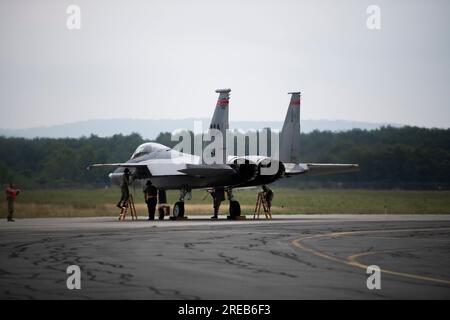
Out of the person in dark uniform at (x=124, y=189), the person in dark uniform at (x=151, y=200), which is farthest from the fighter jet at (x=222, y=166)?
the person in dark uniform at (x=151, y=200)

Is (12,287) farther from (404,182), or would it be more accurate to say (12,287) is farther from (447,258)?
(404,182)

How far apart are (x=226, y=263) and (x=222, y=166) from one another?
21.0 meters

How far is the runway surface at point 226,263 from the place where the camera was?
43.3ft

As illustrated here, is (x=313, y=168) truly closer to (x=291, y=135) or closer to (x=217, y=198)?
(x=291, y=135)

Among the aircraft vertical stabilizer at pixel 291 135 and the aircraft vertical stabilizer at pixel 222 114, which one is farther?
the aircraft vertical stabilizer at pixel 291 135

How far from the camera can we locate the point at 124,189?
4047cm

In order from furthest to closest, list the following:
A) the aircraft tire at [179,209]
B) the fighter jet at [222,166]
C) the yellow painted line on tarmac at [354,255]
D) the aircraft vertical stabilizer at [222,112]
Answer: the aircraft tire at [179,209], the aircraft vertical stabilizer at [222,112], the fighter jet at [222,166], the yellow painted line on tarmac at [354,255]

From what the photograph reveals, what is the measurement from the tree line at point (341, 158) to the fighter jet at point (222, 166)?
44557 mm

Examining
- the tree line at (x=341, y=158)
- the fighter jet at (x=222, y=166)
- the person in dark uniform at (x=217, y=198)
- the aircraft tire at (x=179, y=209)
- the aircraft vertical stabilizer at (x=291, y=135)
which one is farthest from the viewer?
the tree line at (x=341, y=158)

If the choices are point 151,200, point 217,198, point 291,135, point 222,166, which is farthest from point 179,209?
point 291,135

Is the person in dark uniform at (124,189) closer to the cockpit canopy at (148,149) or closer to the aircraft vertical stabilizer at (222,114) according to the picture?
the cockpit canopy at (148,149)

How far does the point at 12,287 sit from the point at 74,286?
890 millimetres

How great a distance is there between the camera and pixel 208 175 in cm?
3862

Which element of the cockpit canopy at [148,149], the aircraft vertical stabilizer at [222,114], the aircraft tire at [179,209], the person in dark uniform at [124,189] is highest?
the aircraft vertical stabilizer at [222,114]
